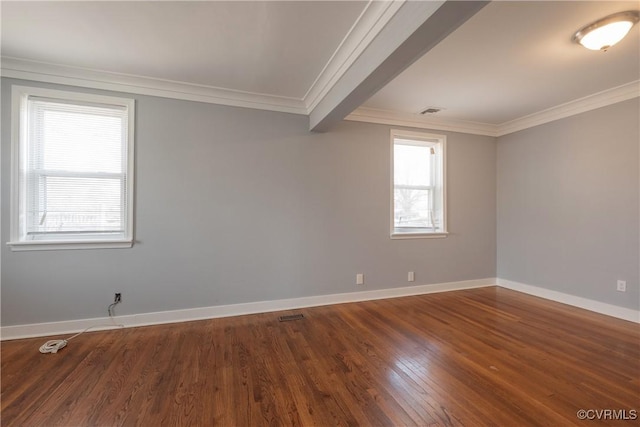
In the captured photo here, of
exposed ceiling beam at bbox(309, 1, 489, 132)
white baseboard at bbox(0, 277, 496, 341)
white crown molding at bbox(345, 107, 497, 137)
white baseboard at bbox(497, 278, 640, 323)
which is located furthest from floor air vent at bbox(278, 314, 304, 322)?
white baseboard at bbox(497, 278, 640, 323)

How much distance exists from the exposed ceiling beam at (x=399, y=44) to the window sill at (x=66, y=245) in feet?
8.45

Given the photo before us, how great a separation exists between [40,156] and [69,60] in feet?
3.10

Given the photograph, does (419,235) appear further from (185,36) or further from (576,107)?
(185,36)

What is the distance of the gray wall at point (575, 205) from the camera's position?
2.97 metres

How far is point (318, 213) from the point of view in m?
3.41

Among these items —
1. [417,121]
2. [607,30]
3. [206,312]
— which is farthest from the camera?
[417,121]

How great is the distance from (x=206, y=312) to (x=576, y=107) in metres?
5.12

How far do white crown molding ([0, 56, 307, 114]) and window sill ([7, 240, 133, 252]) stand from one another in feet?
5.06

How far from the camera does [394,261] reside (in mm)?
3766

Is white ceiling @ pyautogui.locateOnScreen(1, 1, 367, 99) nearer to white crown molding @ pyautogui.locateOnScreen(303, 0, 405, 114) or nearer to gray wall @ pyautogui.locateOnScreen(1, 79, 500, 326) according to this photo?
white crown molding @ pyautogui.locateOnScreen(303, 0, 405, 114)

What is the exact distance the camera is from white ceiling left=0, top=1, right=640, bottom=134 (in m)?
1.84

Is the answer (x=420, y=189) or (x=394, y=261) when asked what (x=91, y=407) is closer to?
(x=394, y=261)

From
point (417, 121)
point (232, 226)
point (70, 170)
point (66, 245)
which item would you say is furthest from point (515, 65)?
point (66, 245)

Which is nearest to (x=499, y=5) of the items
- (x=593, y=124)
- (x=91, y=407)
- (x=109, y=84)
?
(x=593, y=124)
